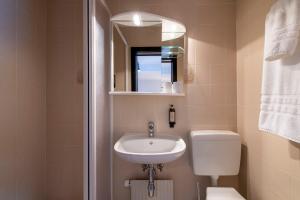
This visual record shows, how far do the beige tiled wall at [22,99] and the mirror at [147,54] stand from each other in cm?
63

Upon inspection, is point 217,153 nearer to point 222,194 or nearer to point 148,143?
point 222,194

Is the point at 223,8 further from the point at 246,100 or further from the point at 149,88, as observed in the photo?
the point at 149,88

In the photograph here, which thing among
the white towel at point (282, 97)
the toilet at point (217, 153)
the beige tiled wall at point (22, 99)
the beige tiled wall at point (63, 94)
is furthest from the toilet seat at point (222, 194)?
the beige tiled wall at point (22, 99)

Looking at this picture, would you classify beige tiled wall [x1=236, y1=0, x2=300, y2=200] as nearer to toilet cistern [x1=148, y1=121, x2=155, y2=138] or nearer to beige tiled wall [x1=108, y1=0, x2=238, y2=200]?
beige tiled wall [x1=108, y1=0, x2=238, y2=200]

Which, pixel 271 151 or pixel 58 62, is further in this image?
pixel 58 62

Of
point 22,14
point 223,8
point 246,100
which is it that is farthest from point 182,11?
point 22,14

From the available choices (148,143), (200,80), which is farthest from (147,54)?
(148,143)

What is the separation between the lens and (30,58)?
5.26 feet

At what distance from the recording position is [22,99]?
1535mm

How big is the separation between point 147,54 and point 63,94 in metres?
0.83

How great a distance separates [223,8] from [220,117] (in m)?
0.99

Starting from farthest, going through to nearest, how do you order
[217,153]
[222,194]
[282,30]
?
[217,153]
[222,194]
[282,30]

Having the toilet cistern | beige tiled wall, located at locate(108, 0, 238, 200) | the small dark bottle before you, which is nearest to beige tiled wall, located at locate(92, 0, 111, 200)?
beige tiled wall, located at locate(108, 0, 238, 200)

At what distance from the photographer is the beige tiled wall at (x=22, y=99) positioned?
1367 millimetres
